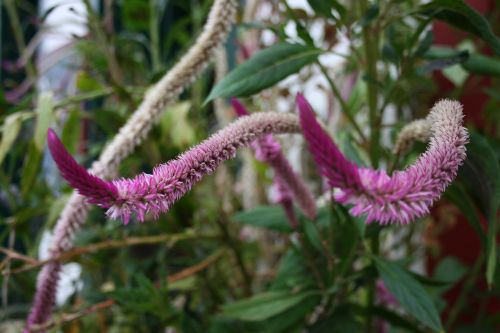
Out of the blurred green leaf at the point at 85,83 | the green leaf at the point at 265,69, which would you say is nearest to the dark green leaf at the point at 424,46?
the green leaf at the point at 265,69

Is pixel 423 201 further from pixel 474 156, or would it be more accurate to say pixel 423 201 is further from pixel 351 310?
pixel 351 310

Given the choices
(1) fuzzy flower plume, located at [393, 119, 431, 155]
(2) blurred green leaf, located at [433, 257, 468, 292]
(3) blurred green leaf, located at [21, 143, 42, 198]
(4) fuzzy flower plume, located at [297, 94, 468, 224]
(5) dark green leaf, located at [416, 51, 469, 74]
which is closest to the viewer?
(4) fuzzy flower plume, located at [297, 94, 468, 224]

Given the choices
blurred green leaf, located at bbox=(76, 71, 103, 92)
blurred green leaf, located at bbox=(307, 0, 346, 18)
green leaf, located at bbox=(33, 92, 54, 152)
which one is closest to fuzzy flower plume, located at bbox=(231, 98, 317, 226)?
blurred green leaf, located at bbox=(307, 0, 346, 18)

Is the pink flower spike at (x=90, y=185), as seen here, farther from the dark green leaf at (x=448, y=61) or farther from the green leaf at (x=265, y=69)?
the dark green leaf at (x=448, y=61)

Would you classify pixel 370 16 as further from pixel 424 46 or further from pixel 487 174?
pixel 487 174

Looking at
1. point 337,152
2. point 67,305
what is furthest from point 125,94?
point 337,152

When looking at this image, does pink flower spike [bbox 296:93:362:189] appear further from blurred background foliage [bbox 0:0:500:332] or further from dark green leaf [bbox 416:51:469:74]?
dark green leaf [bbox 416:51:469:74]
